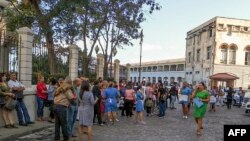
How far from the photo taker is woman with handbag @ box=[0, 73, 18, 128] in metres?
12.2

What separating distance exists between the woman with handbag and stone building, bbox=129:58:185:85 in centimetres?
5707

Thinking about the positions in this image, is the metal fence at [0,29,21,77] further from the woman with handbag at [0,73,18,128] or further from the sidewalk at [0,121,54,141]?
the sidewalk at [0,121,54,141]

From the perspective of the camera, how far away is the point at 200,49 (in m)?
Answer: 54.3

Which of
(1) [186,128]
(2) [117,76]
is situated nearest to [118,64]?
(2) [117,76]

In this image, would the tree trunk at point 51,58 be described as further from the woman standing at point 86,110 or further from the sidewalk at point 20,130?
the woman standing at point 86,110

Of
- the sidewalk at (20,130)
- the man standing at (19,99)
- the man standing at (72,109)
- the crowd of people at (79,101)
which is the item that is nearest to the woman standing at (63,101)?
the crowd of people at (79,101)

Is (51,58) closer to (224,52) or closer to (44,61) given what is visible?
(44,61)

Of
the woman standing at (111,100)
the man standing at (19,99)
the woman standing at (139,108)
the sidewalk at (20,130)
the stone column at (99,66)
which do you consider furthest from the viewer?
the stone column at (99,66)

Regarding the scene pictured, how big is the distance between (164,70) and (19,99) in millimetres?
72499

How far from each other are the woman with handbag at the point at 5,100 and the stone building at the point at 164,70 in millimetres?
57068

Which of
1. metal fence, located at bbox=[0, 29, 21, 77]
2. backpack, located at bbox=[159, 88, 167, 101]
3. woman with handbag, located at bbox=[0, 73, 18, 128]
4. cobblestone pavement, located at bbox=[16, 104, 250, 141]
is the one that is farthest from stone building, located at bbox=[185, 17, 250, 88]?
woman with handbag, located at bbox=[0, 73, 18, 128]

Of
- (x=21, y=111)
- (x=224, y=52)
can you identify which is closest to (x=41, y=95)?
(x=21, y=111)

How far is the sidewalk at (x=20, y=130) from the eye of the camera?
11.2m

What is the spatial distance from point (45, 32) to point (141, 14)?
442 inches
